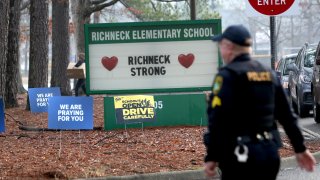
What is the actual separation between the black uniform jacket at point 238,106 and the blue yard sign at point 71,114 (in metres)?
9.09

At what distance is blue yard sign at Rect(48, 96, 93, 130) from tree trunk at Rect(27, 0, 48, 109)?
34.1 ft

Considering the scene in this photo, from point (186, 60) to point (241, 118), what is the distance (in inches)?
424

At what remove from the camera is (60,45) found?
28.8 metres

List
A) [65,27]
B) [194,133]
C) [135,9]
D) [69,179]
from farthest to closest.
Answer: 1. [135,9]
2. [65,27]
3. [194,133]
4. [69,179]

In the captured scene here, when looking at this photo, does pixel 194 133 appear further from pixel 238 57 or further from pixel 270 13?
pixel 238 57

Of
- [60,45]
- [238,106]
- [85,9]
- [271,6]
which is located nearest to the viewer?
[238,106]

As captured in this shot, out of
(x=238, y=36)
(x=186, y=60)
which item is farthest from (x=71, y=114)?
(x=238, y=36)

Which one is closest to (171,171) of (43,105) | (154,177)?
(154,177)

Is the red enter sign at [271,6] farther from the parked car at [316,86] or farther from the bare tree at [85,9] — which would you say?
the bare tree at [85,9]

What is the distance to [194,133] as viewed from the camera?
15.6 meters

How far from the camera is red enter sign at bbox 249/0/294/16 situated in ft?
43.3

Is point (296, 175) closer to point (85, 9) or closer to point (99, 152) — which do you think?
point (99, 152)

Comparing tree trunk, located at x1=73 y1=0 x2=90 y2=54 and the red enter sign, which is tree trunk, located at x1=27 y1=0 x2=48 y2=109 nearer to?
tree trunk, located at x1=73 y1=0 x2=90 y2=54

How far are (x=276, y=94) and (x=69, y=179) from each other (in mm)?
5175
